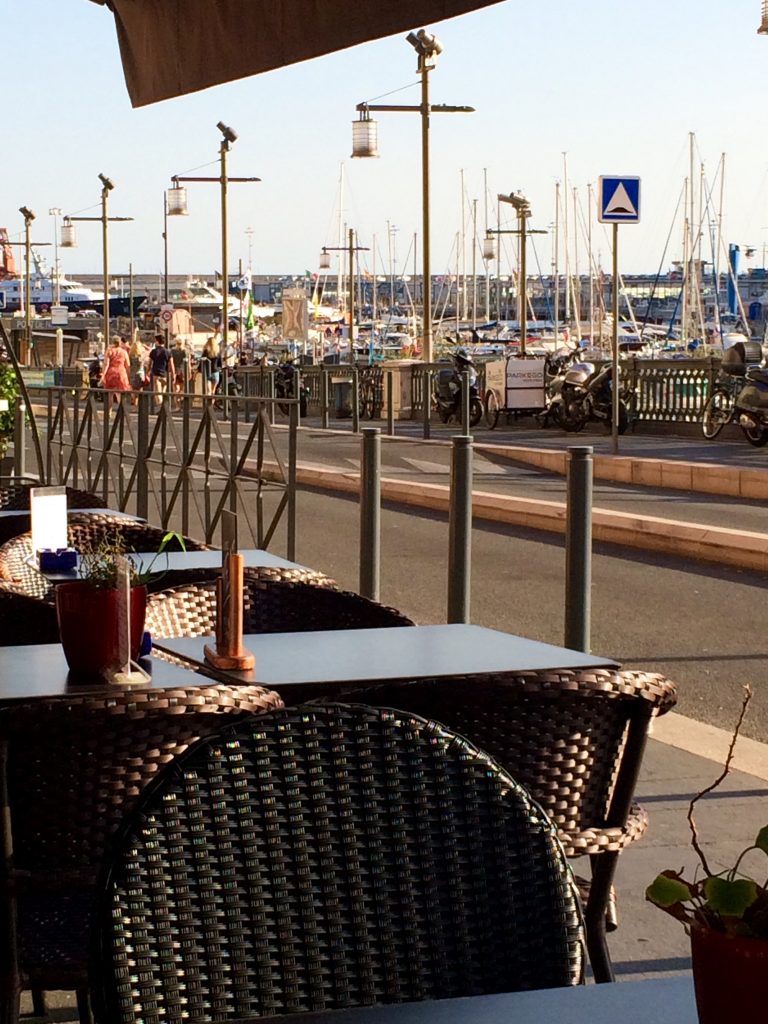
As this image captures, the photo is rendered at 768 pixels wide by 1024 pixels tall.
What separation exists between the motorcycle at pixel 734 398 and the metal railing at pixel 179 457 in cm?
1130

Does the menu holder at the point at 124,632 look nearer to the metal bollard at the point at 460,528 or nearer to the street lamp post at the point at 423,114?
the metal bollard at the point at 460,528

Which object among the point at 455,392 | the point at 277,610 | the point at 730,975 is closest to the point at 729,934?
the point at 730,975

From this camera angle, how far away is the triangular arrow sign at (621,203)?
57.6 feet

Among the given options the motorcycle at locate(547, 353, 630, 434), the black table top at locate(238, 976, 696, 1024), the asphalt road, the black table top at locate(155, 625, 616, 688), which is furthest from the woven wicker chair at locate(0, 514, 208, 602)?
the motorcycle at locate(547, 353, 630, 434)

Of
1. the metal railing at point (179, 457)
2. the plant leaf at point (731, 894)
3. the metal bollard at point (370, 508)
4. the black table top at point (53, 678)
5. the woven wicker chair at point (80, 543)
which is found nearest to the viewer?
the plant leaf at point (731, 894)

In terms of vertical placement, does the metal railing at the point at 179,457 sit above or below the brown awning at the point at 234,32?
below

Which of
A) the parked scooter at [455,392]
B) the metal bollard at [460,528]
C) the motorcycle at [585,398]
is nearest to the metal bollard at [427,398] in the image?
the parked scooter at [455,392]

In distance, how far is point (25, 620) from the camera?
4621mm

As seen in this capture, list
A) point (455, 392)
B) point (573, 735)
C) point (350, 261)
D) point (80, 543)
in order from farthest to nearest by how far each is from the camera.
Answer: point (350, 261) < point (455, 392) < point (80, 543) < point (573, 735)

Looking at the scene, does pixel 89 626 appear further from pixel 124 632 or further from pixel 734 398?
pixel 734 398

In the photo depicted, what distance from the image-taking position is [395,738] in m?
2.45

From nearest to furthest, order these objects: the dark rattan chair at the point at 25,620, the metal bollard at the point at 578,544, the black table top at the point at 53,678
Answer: the black table top at the point at 53,678 < the dark rattan chair at the point at 25,620 < the metal bollard at the point at 578,544

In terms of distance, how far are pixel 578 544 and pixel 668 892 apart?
490 centimetres

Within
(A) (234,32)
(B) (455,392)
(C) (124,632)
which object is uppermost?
(A) (234,32)
